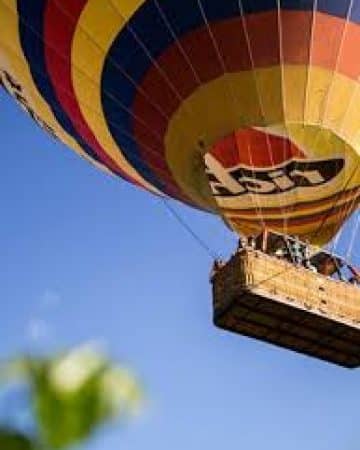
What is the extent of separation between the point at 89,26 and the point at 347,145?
10.7 feet

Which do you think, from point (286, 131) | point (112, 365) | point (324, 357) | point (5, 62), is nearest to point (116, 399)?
point (112, 365)

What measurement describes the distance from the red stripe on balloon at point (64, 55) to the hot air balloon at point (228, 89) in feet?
0.06

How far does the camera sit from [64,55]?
10562 mm

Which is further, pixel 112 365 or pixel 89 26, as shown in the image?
pixel 89 26

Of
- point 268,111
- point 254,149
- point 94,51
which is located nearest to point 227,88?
point 268,111

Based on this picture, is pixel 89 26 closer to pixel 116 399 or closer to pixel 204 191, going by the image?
pixel 204 191

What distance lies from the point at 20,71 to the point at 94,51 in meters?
1.97

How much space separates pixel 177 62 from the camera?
972 cm

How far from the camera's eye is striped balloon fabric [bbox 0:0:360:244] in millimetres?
9523

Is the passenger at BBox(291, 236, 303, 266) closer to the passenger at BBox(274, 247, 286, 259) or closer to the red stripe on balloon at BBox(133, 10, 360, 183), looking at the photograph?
the passenger at BBox(274, 247, 286, 259)

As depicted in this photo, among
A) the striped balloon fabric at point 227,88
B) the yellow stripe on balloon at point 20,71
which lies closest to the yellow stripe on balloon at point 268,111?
the striped balloon fabric at point 227,88

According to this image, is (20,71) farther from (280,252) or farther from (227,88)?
(280,252)

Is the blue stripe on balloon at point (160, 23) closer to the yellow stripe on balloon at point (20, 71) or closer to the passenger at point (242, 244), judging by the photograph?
the yellow stripe on balloon at point (20, 71)

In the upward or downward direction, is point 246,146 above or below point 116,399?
below
